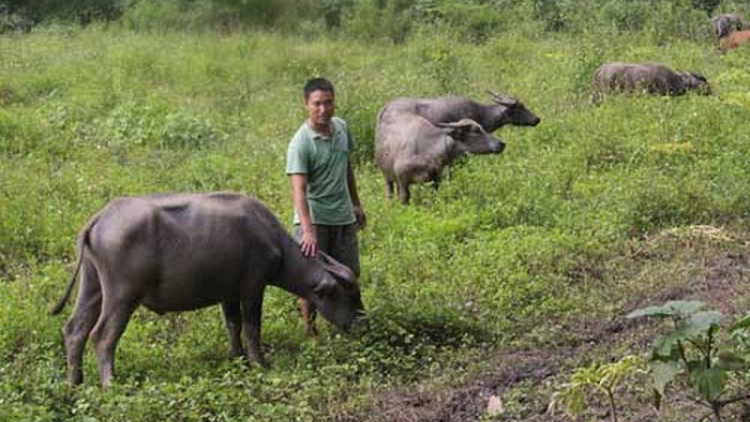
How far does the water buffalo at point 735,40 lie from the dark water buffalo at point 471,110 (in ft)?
23.2

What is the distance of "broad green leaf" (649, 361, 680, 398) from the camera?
4332 mm

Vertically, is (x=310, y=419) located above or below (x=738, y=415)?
below

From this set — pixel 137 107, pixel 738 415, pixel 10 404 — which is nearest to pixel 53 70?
pixel 137 107

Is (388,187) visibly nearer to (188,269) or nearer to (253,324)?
(253,324)

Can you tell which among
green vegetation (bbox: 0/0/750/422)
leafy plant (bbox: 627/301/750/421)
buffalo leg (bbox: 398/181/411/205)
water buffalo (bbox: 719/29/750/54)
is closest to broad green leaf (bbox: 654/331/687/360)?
leafy plant (bbox: 627/301/750/421)

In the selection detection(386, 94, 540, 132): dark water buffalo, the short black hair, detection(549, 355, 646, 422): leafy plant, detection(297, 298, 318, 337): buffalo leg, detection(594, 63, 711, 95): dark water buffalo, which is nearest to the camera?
detection(549, 355, 646, 422): leafy plant

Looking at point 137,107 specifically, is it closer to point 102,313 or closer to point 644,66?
point 644,66

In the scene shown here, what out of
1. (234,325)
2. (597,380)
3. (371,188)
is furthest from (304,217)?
(371,188)

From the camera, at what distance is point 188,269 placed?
677cm

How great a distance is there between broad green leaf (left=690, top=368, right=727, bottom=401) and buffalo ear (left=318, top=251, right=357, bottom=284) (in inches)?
123

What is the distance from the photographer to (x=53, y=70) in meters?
17.7

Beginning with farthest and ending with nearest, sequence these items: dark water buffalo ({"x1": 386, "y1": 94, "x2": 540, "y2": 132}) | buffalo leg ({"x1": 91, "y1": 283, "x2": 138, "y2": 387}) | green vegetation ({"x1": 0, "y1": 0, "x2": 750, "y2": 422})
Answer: dark water buffalo ({"x1": 386, "y1": 94, "x2": 540, "y2": 132}) → green vegetation ({"x1": 0, "y1": 0, "x2": 750, "y2": 422}) → buffalo leg ({"x1": 91, "y1": 283, "x2": 138, "y2": 387})

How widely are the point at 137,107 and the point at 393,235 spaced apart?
19.5 ft

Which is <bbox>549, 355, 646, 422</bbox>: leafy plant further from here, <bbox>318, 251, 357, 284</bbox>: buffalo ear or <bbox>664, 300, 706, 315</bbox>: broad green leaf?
<bbox>318, 251, 357, 284</bbox>: buffalo ear
